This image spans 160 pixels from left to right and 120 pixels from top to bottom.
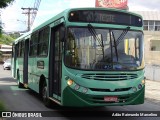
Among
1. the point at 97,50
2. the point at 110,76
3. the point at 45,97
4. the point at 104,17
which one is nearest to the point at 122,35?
the point at 104,17

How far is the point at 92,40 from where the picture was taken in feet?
36.6

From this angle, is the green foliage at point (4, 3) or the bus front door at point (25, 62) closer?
the green foliage at point (4, 3)

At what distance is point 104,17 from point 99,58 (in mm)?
1232

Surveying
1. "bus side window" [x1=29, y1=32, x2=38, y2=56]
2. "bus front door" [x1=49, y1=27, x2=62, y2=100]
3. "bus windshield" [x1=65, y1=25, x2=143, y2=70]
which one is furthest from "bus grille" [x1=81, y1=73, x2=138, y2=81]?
"bus side window" [x1=29, y1=32, x2=38, y2=56]

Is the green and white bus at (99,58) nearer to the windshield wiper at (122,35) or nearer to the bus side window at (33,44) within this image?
Answer: the windshield wiper at (122,35)

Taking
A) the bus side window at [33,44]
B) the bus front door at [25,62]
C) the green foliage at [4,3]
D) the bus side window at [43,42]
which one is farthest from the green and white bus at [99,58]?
the bus front door at [25,62]

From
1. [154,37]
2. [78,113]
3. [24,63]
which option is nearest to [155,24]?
[154,37]

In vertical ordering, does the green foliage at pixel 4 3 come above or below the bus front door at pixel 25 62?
above

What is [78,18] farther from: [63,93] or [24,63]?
[24,63]

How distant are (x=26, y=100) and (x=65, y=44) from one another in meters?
5.88

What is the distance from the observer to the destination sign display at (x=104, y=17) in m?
11.3

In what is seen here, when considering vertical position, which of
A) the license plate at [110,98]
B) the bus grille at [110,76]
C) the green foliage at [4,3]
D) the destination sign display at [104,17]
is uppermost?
the green foliage at [4,3]

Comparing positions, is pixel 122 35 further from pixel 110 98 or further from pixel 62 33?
pixel 110 98

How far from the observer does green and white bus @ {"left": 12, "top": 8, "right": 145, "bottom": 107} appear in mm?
10844
